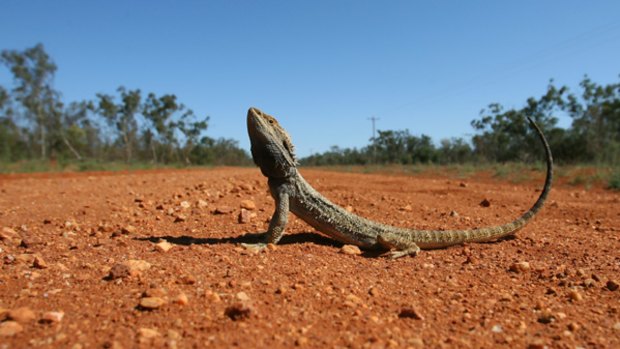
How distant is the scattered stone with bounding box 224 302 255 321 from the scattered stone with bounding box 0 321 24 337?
0.99 m

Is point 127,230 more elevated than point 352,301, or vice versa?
point 127,230

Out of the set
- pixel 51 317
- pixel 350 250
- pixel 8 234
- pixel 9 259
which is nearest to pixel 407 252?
pixel 350 250

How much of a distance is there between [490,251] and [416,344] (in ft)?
8.48

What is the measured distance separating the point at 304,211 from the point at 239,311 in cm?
200

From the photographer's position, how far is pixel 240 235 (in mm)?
4473

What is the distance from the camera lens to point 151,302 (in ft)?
7.16

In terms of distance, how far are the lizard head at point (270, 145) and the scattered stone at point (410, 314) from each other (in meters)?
2.00

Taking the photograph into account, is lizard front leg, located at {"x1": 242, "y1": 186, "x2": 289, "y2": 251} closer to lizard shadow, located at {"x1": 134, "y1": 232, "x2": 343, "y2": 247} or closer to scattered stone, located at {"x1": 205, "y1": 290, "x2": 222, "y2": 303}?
lizard shadow, located at {"x1": 134, "y1": 232, "x2": 343, "y2": 247}

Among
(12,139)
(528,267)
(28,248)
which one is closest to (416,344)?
(528,267)

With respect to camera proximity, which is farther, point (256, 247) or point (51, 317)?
point (256, 247)

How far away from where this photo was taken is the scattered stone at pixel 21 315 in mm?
1964

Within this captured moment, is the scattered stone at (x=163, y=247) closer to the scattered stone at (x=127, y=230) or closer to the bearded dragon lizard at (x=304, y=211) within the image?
the bearded dragon lizard at (x=304, y=211)

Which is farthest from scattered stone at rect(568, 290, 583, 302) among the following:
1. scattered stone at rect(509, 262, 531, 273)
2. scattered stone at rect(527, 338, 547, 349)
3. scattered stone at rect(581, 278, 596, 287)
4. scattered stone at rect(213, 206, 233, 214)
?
scattered stone at rect(213, 206, 233, 214)

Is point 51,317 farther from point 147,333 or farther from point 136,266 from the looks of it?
point 136,266
